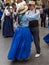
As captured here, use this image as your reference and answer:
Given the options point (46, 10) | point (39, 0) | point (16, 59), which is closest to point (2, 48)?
point (16, 59)

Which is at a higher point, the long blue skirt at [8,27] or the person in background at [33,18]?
the person in background at [33,18]

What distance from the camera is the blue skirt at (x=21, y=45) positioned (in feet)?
22.6

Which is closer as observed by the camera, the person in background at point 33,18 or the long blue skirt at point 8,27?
the person in background at point 33,18

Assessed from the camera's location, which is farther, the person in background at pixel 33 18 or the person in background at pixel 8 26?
the person in background at pixel 8 26

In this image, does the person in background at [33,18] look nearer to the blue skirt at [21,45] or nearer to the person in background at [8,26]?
the blue skirt at [21,45]

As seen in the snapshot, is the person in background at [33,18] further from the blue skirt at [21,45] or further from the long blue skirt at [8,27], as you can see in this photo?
the long blue skirt at [8,27]

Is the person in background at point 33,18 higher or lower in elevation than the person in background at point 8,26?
higher

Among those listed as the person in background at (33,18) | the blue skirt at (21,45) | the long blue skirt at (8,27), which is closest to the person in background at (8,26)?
the long blue skirt at (8,27)

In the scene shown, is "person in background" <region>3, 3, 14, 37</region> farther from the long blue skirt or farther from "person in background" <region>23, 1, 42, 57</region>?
"person in background" <region>23, 1, 42, 57</region>

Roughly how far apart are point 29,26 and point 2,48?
7.04 ft

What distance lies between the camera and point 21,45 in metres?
6.94

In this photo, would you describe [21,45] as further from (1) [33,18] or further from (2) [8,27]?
(2) [8,27]

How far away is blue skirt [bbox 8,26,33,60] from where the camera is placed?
688 centimetres

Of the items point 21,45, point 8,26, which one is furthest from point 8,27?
point 21,45
